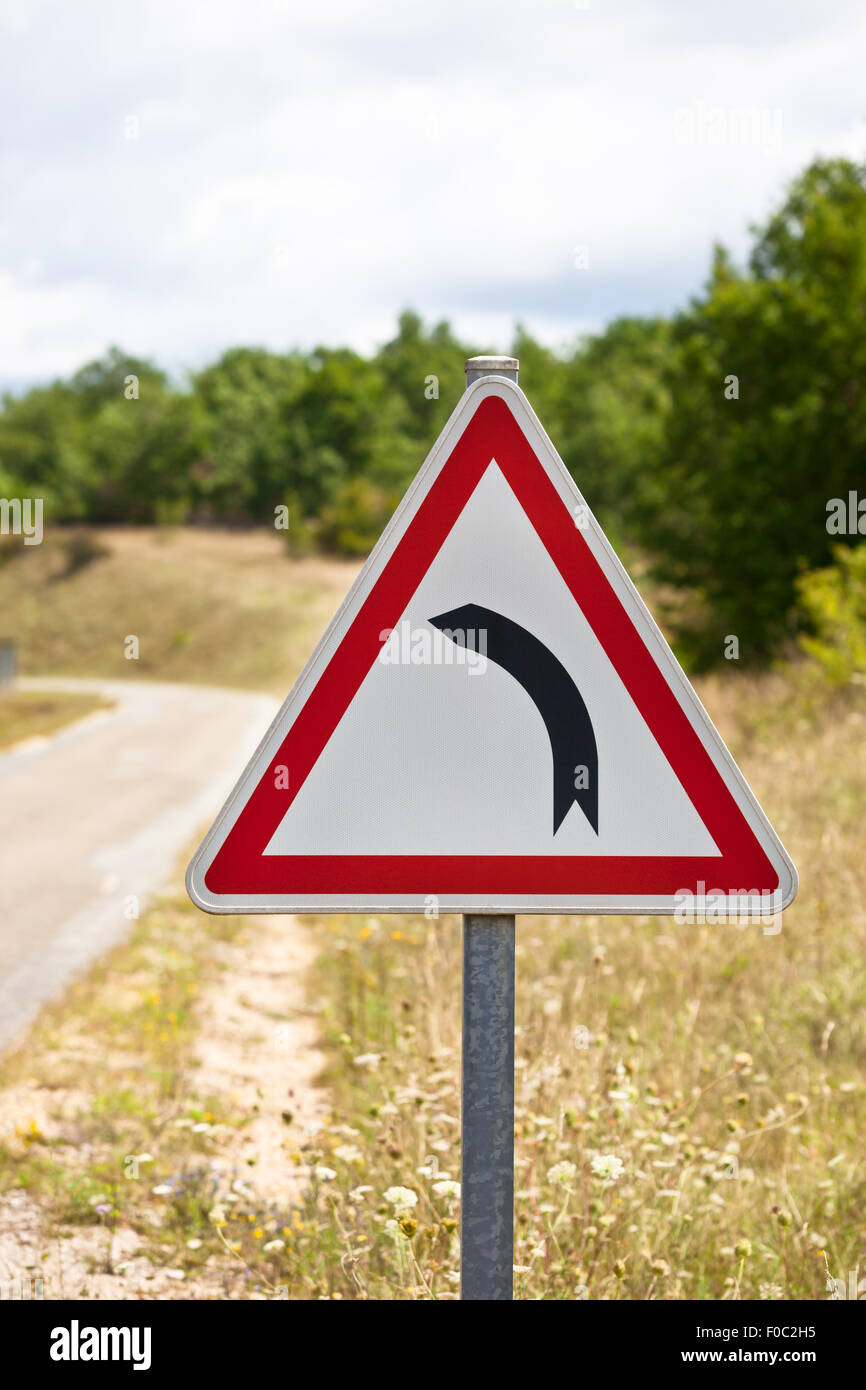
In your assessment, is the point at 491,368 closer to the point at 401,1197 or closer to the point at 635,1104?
the point at 401,1197

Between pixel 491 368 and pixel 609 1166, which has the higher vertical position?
pixel 491 368

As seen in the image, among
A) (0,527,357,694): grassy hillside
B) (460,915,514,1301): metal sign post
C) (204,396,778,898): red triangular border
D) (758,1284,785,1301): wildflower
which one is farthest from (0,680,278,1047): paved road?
(0,527,357,694): grassy hillside

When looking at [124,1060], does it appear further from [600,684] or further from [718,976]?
[600,684]

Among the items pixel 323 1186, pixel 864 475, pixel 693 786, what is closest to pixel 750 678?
pixel 864 475

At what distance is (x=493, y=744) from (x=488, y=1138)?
1.81ft

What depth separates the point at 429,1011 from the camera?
146 inches

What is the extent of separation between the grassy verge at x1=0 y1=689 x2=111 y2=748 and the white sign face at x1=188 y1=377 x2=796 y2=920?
66.8ft

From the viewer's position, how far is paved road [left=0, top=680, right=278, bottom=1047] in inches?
265

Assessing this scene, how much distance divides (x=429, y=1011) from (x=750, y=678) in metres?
11.6

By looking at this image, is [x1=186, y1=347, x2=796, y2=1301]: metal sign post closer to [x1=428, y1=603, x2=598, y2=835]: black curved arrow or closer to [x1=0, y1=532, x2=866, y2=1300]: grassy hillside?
[x1=428, y1=603, x2=598, y2=835]: black curved arrow

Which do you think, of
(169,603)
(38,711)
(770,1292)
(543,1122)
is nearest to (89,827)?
(543,1122)

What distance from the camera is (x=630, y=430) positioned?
165 ft

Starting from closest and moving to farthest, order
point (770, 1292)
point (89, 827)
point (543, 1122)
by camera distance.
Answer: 1. point (770, 1292)
2. point (543, 1122)
3. point (89, 827)
